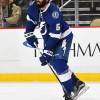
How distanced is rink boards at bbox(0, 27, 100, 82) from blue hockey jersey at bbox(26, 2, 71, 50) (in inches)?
48.1

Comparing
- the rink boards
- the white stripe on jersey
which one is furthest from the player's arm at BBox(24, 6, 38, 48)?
the rink boards

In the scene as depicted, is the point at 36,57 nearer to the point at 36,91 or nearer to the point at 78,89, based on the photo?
the point at 36,91

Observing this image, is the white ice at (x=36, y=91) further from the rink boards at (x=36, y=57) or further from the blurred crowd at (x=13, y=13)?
the blurred crowd at (x=13, y=13)

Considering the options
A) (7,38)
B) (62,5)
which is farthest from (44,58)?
(62,5)

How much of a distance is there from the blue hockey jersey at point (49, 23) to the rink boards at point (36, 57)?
1221 millimetres

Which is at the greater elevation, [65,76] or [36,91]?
[65,76]

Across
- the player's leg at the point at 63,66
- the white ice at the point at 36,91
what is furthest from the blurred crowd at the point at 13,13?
the player's leg at the point at 63,66

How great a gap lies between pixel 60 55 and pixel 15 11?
203 centimetres

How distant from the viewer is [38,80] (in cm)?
547

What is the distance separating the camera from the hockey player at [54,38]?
13.4ft

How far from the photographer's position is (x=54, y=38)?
4062 mm

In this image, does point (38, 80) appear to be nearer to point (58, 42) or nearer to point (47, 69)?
point (47, 69)

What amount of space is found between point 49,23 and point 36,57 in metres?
1.50

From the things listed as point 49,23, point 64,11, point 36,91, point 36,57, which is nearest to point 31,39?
point 49,23
